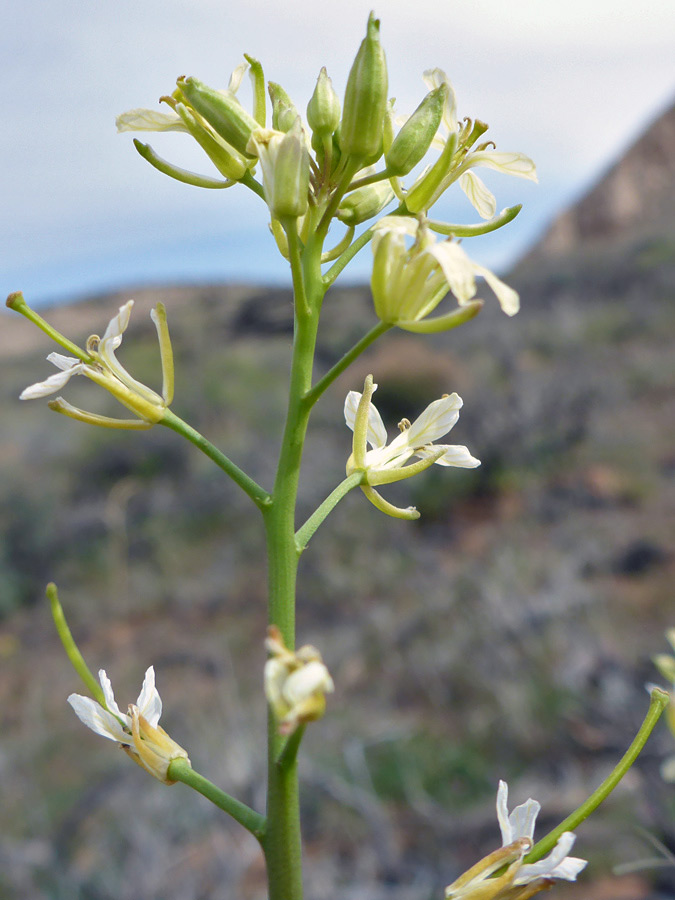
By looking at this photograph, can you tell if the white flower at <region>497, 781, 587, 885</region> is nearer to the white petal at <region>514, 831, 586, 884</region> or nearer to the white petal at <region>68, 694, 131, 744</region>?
the white petal at <region>514, 831, 586, 884</region>

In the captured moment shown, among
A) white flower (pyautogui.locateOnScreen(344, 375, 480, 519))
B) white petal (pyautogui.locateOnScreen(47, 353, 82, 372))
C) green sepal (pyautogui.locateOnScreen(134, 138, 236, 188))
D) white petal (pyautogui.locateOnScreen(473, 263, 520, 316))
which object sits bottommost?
white flower (pyautogui.locateOnScreen(344, 375, 480, 519))

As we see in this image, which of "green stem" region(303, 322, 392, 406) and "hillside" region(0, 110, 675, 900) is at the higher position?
"green stem" region(303, 322, 392, 406)

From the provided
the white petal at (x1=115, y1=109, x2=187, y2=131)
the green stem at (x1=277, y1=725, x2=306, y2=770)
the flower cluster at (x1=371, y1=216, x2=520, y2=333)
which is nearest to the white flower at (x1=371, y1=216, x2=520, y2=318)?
the flower cluster at (x1=371, y1=216, x2=520, y2=333)

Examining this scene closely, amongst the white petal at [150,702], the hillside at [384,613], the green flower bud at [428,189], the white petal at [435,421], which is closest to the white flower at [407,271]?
the green flower bud at [428,189]

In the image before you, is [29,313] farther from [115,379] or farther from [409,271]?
[409,271]

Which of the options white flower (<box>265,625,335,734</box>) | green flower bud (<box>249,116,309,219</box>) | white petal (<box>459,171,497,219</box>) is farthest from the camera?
white petal (<box>459,171,497,219</box>)

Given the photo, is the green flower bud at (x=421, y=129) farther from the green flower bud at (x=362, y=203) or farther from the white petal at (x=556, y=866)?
the white petal at (x=556, y=866)

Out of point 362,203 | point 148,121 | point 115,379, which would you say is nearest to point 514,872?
point 115,379

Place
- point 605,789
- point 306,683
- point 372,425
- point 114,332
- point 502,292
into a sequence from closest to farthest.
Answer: point 306,683
point 502,292
point 605,789
point 114,332
point 372,425
